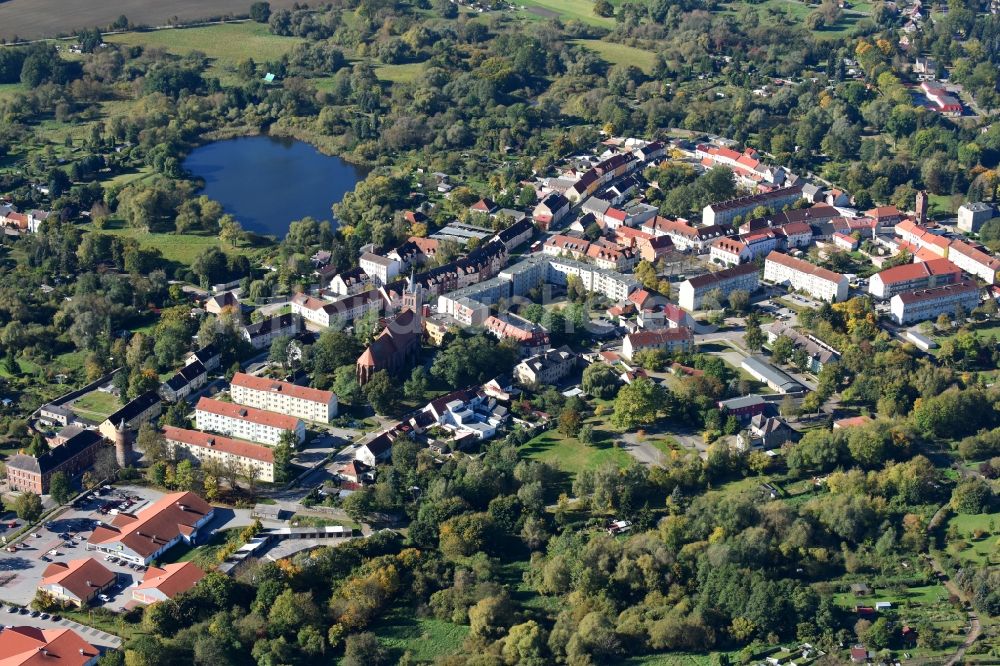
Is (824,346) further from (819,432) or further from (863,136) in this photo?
(863,136)

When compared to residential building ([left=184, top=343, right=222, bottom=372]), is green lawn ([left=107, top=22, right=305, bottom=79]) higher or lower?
higher

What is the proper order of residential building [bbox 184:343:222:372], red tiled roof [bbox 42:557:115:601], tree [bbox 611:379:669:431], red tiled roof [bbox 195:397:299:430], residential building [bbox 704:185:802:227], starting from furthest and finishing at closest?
residential building [bbox 704:185:802:227], residential building [bbox 184:343:222:372], tree [bbox 611:379:669:431], red tiled roof [bbox 195:397:299:430], red tiled roof [bbox 42:557:115:601]

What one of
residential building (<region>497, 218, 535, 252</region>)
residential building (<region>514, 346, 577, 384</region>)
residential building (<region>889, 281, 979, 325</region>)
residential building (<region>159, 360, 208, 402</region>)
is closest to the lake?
residential building (<region>497, 218, 535, 252</region>)

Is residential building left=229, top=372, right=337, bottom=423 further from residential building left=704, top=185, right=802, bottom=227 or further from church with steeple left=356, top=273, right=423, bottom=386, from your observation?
residential building left=704, top=185, right=802, bottom=227

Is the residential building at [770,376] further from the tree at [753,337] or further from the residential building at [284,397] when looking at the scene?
the residential building at [284,397]

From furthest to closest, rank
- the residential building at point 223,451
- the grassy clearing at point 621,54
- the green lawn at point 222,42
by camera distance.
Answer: the green lawn at point 222,42 < the grassy clearing at point 621,54 < the residential building at point 223,451

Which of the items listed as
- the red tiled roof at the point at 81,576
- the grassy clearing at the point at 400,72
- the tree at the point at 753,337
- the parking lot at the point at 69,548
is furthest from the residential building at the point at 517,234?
the red tiled roof at the point at 81,576
